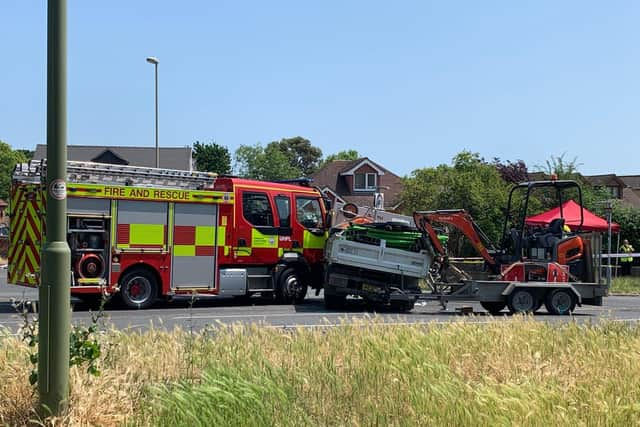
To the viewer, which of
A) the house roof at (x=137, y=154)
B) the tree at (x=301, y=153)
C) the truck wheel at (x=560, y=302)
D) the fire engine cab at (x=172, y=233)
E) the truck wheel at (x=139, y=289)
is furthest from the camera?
→ the tree at (x=301, y=153)

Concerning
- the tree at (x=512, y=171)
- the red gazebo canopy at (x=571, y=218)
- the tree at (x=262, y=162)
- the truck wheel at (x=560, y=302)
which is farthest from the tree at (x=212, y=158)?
the truck wheel at (x=560, y=302)

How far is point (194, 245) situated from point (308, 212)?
293 cm

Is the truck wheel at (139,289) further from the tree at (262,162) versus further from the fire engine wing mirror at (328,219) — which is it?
the tree at (262,162)

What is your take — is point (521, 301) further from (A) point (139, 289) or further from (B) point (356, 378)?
(B) point (356, 378)

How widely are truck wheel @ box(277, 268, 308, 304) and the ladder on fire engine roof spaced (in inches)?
103

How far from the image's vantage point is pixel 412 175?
147ft

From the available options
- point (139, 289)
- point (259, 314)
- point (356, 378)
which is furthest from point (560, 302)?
point (356, 378)

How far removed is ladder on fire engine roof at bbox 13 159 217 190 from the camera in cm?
1582

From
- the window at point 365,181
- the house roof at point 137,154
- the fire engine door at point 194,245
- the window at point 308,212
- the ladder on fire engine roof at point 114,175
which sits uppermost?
the house roof at point 137,154

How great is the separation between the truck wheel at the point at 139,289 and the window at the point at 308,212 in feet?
12.0

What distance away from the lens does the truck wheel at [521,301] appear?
16.9m

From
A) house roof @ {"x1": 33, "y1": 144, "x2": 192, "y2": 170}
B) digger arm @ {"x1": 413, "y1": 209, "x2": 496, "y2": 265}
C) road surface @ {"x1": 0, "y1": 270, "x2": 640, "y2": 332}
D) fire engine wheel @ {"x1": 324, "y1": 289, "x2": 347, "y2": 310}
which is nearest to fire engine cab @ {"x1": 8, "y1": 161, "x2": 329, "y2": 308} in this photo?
road surface @ {"x1": 0, "y1": 270, "x2": 640, "y2": 332}

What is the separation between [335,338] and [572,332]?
2562 millimetres

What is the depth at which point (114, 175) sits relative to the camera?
16312 mm
